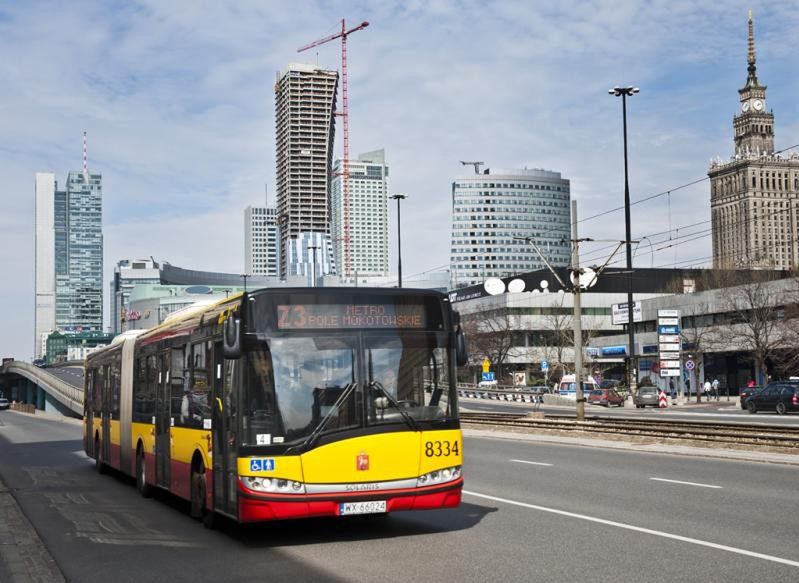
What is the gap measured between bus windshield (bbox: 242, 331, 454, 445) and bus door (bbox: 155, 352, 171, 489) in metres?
4.33

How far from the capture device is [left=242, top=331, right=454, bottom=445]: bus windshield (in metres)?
10.9

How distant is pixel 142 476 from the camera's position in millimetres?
17266

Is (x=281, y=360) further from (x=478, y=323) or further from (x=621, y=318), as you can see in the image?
(x=478, y=323)

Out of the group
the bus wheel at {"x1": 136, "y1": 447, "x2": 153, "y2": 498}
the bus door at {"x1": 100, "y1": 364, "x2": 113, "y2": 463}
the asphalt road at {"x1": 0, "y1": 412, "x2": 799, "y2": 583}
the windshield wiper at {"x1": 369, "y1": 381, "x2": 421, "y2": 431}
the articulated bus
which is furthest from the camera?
the bus door at {"x1": 100, "y1": 364, "x2": 113, "y2": 463}

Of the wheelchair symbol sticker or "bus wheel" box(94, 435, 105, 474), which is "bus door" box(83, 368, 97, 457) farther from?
the wheelchair symbol sticker

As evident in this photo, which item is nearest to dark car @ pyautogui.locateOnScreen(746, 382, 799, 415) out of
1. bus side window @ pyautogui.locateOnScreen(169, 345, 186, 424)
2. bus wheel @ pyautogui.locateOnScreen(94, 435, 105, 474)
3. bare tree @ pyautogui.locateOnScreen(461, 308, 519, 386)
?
bus wheel @ pyautogui.locateOnScreen(94, 435, 105, 474)

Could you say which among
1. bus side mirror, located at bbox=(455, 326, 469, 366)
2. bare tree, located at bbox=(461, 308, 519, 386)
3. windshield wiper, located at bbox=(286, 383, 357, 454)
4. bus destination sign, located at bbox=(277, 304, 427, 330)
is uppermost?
bare tree, located at bbox=(461, 308, 519, 386)

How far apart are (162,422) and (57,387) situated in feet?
259

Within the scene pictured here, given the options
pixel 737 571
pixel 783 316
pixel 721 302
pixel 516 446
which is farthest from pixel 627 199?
pixel 737 571

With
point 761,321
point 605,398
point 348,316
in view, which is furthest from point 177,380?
point 761,321

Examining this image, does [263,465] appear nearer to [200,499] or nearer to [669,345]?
[200,499]

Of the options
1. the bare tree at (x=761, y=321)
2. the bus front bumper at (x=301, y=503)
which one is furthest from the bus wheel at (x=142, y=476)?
the bare tree at (x=761, y=321)

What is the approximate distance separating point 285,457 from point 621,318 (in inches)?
2779

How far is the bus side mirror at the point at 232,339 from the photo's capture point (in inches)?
426
